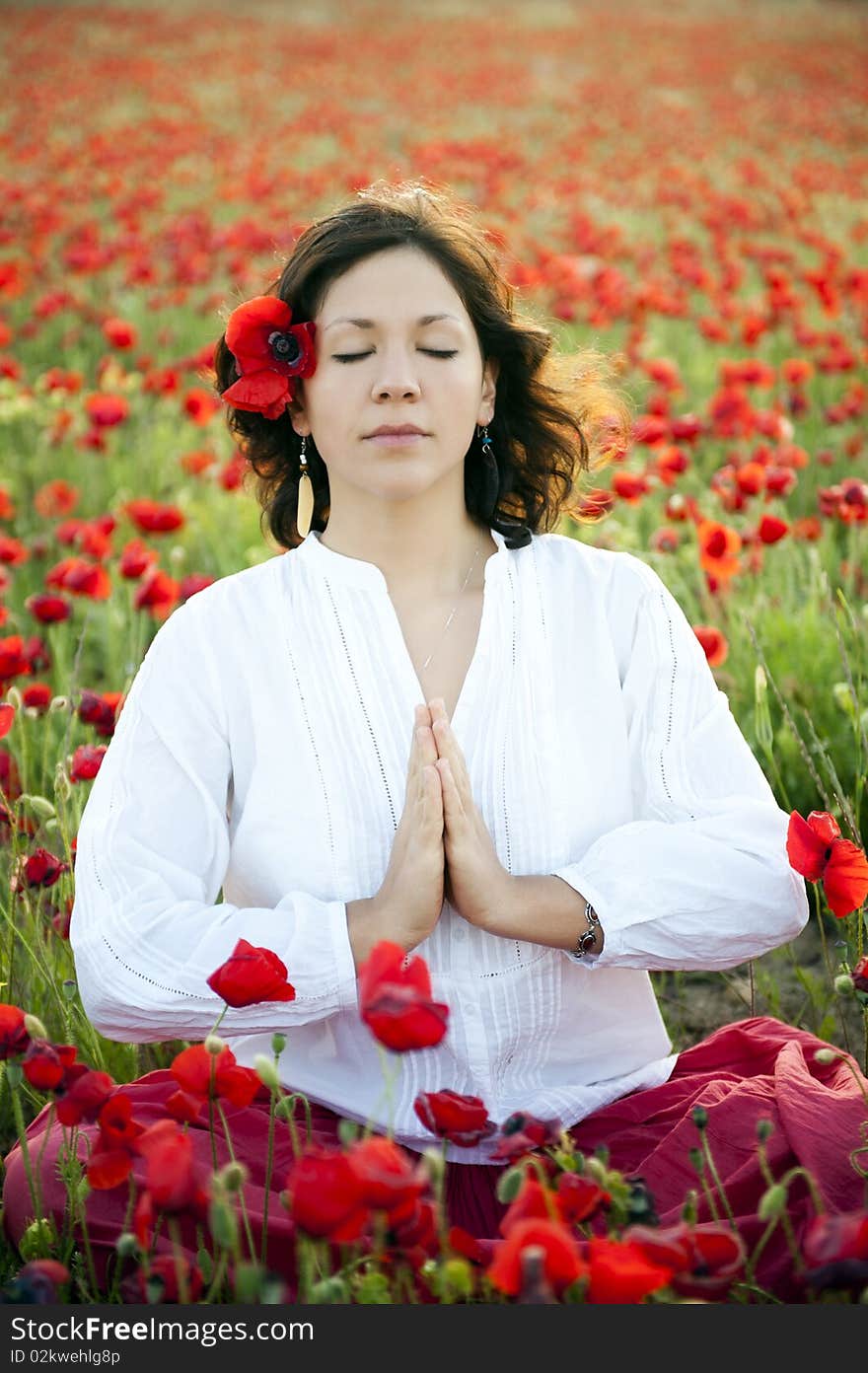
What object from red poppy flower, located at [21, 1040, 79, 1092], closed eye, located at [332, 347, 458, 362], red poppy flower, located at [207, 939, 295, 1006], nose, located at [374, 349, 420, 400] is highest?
closed eye, located at [332, 347, 458, 362]

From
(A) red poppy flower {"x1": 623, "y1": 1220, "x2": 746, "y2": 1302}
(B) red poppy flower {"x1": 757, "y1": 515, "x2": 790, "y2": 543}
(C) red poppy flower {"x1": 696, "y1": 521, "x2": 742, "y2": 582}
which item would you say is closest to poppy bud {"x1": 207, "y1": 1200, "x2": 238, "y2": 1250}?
(A) red poppy flower {"x1": 623, "y1": 1220, "x2": 746, "y2": 1302}

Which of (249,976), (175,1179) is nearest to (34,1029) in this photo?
(249,976)

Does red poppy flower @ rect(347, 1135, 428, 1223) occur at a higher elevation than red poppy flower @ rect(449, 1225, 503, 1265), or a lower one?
higher

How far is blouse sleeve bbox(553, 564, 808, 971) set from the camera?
2.05m

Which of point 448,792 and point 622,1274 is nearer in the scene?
point 622,1274

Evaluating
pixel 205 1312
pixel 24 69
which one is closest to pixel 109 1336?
pixel 205 1312

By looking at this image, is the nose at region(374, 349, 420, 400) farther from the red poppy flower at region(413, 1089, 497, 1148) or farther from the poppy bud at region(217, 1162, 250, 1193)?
the poppy bud at region(217, 1162, 250, 1193)

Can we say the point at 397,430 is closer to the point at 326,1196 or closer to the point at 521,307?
the point at 521,307

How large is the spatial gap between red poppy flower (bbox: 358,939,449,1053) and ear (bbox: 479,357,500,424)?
51.1 inches

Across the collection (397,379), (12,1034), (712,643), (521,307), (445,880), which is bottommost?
(12,1034)

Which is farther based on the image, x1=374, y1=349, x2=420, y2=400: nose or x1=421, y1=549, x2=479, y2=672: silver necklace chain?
x1=421, y1=549, x2=479, y2=672: silver necklace chain

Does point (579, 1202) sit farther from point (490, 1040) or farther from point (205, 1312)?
point (490, 1040)

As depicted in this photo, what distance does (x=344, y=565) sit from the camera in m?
2.26

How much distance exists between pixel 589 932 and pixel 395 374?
2.68 feet
